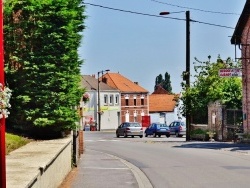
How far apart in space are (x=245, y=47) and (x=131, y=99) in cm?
6929

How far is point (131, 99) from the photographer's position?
342 feet

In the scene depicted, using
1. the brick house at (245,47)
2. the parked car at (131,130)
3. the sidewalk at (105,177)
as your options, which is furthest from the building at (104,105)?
the sidewalk at (105,177)

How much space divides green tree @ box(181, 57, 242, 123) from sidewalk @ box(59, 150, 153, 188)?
73.7 ft

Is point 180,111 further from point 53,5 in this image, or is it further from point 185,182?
point 185,182

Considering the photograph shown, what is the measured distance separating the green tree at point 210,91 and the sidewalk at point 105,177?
73.7ft

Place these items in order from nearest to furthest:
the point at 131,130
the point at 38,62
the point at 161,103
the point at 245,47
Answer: the point at 38,62 < the point at 245,47 < the point at 131,130 < the point at 161,103

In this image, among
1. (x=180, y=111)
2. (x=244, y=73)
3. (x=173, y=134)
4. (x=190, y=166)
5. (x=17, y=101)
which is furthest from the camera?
(x=173, y=134)

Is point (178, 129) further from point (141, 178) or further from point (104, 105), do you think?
point (141, 178)

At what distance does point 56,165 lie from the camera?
12.0 m

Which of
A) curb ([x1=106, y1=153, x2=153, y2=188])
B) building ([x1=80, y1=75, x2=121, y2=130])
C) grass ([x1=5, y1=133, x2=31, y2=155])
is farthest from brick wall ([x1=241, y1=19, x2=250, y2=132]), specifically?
building ([x1=80, y1=75, x2=121, y2=130])

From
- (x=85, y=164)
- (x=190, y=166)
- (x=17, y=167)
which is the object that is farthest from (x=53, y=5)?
(x=17, y=167)

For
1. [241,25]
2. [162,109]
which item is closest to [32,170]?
[241,25]

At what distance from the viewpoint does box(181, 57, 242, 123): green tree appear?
41.1 metres

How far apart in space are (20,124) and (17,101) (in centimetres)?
77
